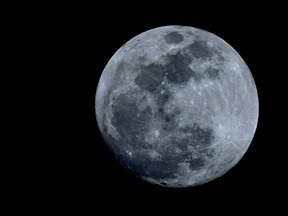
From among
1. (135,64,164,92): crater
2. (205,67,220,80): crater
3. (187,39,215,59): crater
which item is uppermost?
(187,39,215,59): crater

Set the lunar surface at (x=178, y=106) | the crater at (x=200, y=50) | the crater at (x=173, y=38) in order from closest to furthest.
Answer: the lunar surface at (x=178, y=106) < the crater at (x=200, y=50) < the crater at (x=173, y=38)

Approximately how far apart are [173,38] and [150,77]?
75 cm

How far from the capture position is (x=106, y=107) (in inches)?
200

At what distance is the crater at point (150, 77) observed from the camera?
467 cm

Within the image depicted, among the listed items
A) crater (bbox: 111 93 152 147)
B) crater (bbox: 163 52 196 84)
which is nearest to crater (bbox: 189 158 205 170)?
crater (bbox: 111 93 152 147)

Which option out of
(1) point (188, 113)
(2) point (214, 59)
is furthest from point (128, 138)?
(2) point (214, 59)

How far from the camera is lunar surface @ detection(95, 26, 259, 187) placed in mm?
4633

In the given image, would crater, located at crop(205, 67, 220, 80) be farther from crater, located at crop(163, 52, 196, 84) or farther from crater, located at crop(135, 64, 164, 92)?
crater, located at crop(135, 64, 164, 92)

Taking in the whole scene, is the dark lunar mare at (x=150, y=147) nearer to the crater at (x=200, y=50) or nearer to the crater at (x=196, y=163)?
the crater at (x=196, y=163)

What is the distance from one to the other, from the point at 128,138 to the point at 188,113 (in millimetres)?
929

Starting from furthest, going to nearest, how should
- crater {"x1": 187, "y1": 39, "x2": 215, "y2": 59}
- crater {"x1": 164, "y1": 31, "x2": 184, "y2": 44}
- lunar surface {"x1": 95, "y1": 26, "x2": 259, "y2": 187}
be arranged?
1. crater {"x1": 164, "y1": 31, "x2": 184, "y2": 44}
2. crater {"x1": 187, "y1": 39, "x2": 215, "y2": 59}
3. lunar surface {"x1": 95, "y1": 26, "x2": 259, "y2": 187}

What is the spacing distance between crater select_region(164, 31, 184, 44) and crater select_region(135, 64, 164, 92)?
497 mm

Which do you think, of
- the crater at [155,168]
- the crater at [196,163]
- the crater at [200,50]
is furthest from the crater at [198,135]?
the crater at [200,50]

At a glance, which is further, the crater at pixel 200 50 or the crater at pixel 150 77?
the crater at pixel 200 50
